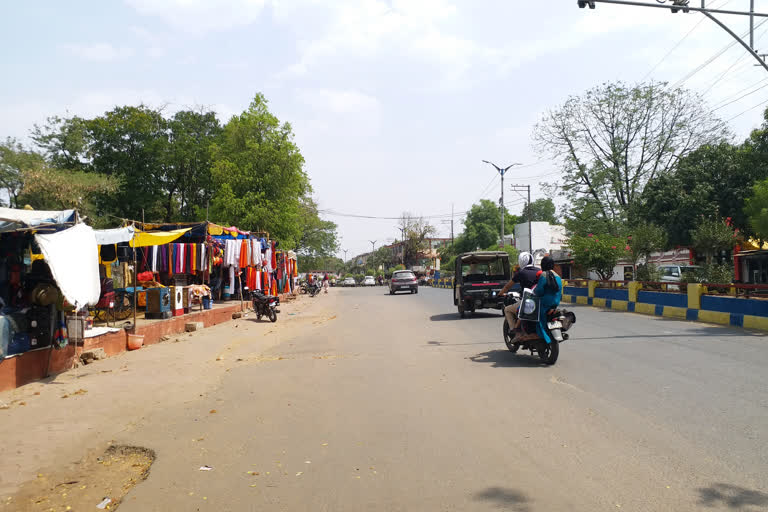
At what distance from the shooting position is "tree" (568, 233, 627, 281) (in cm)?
2502

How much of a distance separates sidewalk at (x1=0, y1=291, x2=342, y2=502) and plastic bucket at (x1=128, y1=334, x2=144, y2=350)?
191 mm

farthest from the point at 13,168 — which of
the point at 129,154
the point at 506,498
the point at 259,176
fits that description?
the point at 506,498

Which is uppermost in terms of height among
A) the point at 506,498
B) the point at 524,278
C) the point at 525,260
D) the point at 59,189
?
the point at 59,189

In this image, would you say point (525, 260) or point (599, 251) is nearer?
point (525, 260)

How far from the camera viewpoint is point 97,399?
22.7 feet

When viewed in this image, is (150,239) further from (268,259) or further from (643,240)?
(643,240)

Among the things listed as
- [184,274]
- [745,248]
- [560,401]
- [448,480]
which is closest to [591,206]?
[745,248]

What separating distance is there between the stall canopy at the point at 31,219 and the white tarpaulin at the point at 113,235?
220 centimetres

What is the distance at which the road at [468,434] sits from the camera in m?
3.72

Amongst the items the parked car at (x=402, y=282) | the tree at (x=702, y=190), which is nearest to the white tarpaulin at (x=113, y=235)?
the parked car at (x=402, y=282)

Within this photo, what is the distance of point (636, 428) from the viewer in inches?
201

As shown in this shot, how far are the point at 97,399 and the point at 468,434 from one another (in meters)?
4.86

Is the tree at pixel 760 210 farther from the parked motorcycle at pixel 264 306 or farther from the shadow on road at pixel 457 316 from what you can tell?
the parked motorcycle at pixel 264 306

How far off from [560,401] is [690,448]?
1799mm
